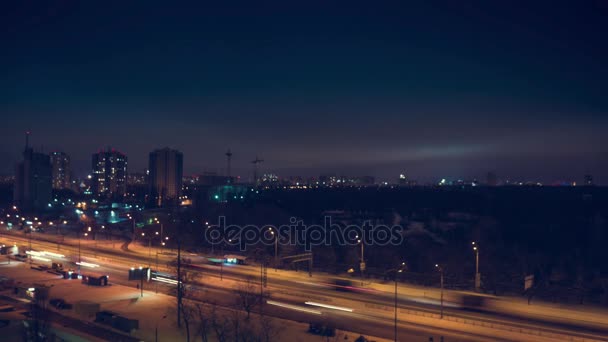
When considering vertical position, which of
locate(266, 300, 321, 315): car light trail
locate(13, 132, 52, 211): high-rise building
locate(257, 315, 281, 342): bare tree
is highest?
locate(13, 132, 52, 211): high-rise building

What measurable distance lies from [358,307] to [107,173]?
17091 cm

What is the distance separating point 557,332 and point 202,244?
3999cm

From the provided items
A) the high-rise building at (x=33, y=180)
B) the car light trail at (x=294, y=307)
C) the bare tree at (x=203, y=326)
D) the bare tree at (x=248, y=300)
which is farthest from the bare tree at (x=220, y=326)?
the high-rise building at (x=33, y=180)

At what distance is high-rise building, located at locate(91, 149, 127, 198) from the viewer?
174 m

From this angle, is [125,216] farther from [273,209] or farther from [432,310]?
[432,310]

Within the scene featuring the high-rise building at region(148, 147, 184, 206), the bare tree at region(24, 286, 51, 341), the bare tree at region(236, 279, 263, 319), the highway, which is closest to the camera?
the bare tree at region(24, 286, 51, 341)

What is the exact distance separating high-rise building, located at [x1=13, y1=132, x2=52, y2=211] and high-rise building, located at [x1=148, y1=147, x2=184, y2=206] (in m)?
39.4

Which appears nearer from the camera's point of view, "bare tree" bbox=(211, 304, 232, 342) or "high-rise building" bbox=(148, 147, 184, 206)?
"bare tree" bbox=(211, 304, 232, 342)

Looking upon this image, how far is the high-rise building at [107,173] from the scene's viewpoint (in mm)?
173875

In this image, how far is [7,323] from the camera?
20281 millimetres

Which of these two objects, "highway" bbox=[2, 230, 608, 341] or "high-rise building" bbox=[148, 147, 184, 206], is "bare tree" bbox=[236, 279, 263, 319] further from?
"high-rise building" bbox=[148, 147, 184, 206]

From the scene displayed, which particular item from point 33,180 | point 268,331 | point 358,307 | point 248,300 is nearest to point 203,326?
point 268,331

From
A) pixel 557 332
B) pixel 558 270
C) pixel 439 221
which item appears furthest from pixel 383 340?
pixel 439 221

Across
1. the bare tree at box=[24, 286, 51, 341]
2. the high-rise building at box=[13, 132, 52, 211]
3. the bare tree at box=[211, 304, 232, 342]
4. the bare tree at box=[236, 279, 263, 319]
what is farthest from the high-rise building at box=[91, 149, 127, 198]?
the bare tree at box=[211, 304, 232, 342]
